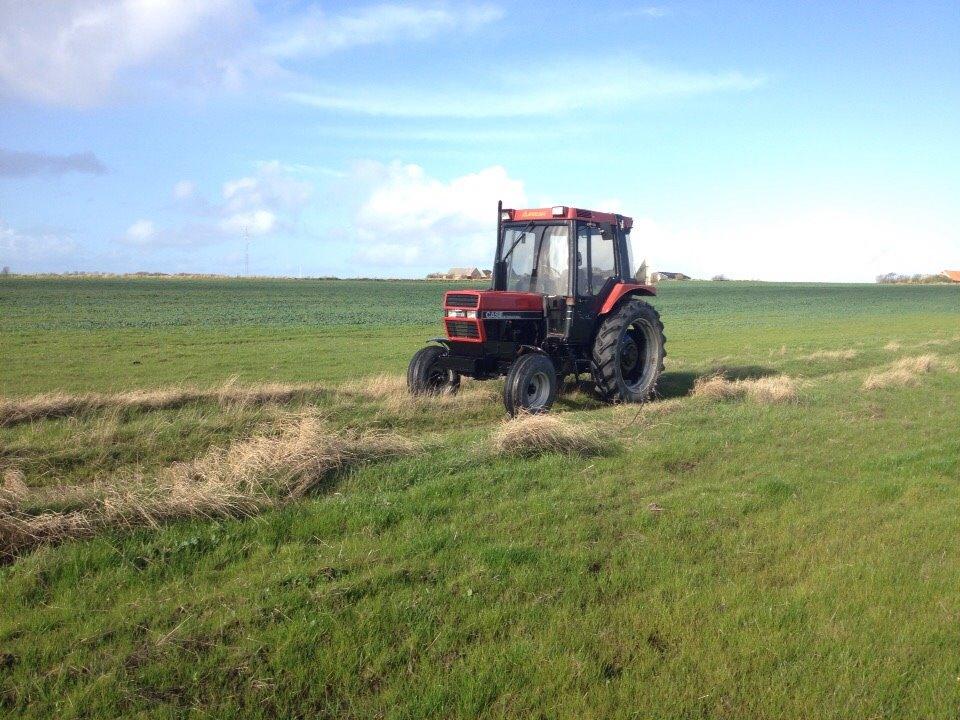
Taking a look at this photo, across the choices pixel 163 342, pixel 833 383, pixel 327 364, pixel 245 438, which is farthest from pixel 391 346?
pixel 245 438

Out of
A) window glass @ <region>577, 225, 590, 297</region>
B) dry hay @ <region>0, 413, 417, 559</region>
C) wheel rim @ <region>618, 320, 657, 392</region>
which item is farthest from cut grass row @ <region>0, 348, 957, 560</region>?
window glass @ <region>577, 225, 590, 297</region>

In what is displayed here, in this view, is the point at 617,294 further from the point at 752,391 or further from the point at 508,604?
the point at 508,604

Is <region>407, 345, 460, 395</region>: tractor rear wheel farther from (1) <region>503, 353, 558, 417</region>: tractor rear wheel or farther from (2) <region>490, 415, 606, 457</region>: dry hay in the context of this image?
(2) <region>490, 415, 606, 457</region>: dry hay

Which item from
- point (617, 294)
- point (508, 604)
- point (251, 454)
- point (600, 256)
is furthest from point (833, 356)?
point (508, 604)

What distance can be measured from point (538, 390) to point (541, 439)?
3.14 m

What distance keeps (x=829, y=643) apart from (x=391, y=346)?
18559 mm

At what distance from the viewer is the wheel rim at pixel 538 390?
36.1 ft

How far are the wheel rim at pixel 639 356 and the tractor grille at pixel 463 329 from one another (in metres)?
2.92

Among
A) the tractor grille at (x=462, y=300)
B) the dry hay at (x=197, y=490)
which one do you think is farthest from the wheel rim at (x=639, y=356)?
the dry hay at (x=197, y=490)

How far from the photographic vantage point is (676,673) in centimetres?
403

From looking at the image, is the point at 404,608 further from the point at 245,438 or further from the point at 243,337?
the point at 243,337

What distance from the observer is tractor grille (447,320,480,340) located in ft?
35.9

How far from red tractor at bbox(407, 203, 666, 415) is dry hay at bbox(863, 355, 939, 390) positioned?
13.7ft

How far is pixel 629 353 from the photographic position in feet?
42.5
